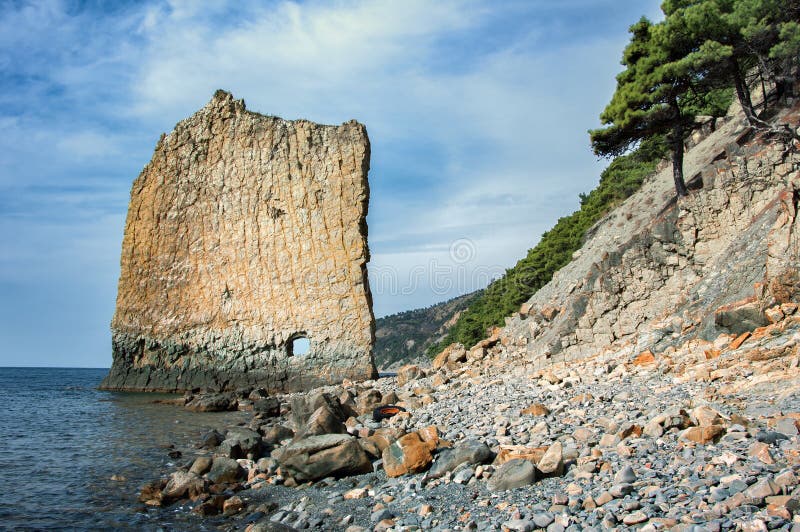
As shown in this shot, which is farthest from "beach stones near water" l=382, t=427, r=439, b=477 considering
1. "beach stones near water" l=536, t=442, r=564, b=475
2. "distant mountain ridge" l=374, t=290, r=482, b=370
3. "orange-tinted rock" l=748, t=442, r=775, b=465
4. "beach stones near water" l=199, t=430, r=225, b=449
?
"distant mountain ridge" l=374, t=290, r=482, b=370

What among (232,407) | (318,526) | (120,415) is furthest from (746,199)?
(120,415)

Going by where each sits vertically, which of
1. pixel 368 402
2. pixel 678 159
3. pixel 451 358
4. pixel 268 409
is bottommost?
pixel 268 409

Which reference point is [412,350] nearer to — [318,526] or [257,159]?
[257,159]

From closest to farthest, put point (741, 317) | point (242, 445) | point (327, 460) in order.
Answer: point (327, 460)
point (741, 317)
point (242, 445)

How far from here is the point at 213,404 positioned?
842 inches

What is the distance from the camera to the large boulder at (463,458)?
7230 millimetres

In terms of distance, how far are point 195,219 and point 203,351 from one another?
7.63m

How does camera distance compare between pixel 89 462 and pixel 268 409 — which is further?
pixel 268 409

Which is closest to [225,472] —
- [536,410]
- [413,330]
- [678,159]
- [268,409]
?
[536,410]

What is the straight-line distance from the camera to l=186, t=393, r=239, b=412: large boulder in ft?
69.8

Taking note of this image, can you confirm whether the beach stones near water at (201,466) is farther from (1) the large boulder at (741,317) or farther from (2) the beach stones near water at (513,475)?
(1) the large boulder at (741,317)

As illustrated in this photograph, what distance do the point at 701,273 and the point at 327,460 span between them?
1039 centimetres

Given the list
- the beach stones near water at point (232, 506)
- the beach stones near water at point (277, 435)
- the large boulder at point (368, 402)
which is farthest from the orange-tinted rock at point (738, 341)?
the beach stones near water at point (277, 435)

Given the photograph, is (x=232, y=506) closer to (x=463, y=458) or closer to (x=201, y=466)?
(x=201, y=466)
